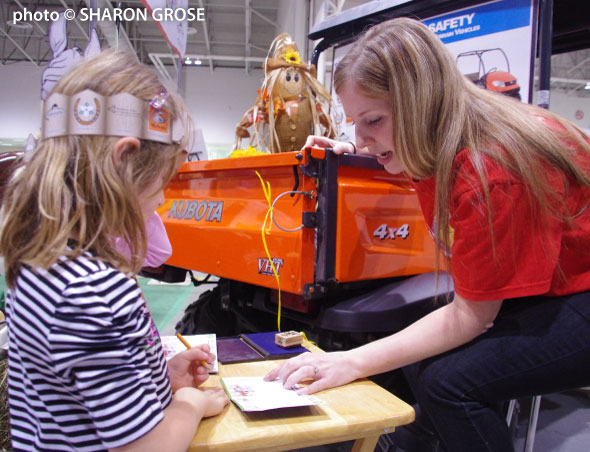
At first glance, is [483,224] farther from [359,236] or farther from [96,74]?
[96,74]

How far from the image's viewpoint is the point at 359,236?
1720 mm

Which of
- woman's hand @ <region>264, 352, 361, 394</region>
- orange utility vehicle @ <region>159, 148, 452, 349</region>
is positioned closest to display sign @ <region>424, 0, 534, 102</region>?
orange utility vehicle @ <region>159, 148, 452, 349</region>

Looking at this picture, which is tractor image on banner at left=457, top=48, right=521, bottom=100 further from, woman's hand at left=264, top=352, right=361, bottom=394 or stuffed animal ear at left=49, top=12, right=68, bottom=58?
stuffed animal ear at left=49, top=12, right=68, bottom=58

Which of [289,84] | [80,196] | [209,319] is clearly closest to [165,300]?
[209,319]

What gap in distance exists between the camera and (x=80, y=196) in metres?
0.79

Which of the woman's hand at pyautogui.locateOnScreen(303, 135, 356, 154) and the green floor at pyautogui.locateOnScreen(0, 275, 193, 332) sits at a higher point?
the woman's hand at pyautogui.locateOnScreen(303, 135, 356, 154)

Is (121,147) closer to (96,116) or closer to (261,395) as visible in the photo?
(96,116)

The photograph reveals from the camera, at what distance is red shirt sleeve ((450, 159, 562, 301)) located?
43.0 inches

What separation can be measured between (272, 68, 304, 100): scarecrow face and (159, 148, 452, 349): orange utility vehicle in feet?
1.95

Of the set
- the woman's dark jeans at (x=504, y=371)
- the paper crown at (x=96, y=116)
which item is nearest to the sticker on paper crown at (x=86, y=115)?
the paper crown at (x=96, y=116)

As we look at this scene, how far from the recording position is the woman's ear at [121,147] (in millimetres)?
833

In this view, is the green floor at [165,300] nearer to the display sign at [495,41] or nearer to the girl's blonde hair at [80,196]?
the display sign at [495,41]

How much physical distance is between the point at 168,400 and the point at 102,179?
0.43 m

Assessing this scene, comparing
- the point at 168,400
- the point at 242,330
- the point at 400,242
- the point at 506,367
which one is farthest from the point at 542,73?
the point at 168,400
